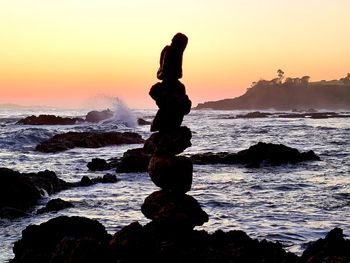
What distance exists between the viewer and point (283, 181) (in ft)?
95.7

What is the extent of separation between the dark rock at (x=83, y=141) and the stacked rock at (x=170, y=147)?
38447 mm

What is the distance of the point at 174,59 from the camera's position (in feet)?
40.5

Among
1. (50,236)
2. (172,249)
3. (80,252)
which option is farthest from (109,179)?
(172,249)

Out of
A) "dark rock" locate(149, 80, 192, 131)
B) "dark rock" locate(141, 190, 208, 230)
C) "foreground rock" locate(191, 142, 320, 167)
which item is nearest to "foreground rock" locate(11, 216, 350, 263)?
"dark rock" locate(141, 190, 208, 230)

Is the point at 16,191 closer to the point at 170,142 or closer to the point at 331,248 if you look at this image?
the point at 170,142

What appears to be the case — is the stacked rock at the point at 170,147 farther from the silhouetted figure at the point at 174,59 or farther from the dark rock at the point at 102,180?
the dark rock at the point at 102,180

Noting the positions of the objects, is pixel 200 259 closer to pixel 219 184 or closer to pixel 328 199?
pixel 328 199

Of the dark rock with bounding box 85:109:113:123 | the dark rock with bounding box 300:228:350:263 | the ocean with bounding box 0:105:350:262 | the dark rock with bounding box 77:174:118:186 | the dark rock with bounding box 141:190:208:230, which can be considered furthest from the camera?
the dark rock with bounding box 85:109:113:123

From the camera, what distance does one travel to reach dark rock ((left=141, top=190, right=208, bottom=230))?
39.0 feet

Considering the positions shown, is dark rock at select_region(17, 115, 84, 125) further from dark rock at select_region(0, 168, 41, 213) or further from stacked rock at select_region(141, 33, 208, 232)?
stacked rock at select_region(141, 33, 208, 232)

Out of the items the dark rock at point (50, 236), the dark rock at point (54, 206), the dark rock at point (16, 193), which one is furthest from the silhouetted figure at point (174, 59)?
the dark rock at point (16, 193)

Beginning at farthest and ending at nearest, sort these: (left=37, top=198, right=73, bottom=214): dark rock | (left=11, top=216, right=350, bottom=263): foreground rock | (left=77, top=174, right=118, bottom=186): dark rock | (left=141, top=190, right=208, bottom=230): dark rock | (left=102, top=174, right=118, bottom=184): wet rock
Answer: (left=102, top=174, right=118, bottom=184): wet rock
(left=77, top=174, right=118, bottom=186): dark rock
(left=37, top=198, right=73, bottom=214): dark rock
(left=141, top=190, right=208, bottom=230): dark rock
(left=11, top=216, right=350, bottom=263): foreground rock

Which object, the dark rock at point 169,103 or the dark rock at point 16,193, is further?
the dark rock at point 16,193

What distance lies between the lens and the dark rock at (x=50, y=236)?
477 inches
